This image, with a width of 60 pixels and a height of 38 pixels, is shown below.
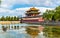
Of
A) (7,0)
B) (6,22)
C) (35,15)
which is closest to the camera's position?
(7,0)

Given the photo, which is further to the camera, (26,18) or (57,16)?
(26,18)

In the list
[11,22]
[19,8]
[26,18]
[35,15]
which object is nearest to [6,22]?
[11,22]

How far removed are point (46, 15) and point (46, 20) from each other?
2.63 ft

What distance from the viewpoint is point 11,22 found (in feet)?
53.5

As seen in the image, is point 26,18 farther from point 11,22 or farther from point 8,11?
point 8,11

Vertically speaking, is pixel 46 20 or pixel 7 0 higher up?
pixel 7 0

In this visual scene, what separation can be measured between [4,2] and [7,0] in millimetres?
237

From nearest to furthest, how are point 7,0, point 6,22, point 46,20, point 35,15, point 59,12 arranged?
point 7,0 → point 59,12 → point 46,20 → point 6,22 → point 35,15

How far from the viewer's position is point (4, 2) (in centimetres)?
1130

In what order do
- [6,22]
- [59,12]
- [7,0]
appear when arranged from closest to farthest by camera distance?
[7,0], [59,12], [6,22]

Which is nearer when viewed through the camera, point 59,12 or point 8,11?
point 8,11

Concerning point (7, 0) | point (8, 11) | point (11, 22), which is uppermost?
point (7, 0)

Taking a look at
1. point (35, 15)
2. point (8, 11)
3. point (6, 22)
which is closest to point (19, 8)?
point (8, 11)

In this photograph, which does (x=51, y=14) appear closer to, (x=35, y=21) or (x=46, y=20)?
(x=46, y=20)
